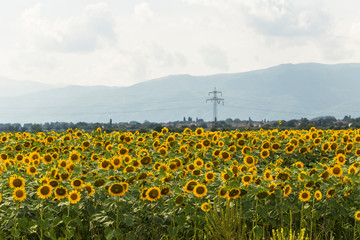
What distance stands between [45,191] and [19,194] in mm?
381

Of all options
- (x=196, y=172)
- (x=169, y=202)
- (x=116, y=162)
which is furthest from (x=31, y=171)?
(x=196, y=172)

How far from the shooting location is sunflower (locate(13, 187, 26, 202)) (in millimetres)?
6586

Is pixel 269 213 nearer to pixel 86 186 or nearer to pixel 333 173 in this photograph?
pixel 333 173

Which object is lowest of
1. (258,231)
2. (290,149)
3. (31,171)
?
(258,231)

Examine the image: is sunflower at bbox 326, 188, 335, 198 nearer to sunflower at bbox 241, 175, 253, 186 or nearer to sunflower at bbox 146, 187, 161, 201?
sunflower at bbox 241, 175, 253, 186

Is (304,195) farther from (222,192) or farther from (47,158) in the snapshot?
(47,158)

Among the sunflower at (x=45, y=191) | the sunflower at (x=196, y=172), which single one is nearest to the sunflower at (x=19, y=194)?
the sunflower at (x=45, y=191)

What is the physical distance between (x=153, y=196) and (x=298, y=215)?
246cm

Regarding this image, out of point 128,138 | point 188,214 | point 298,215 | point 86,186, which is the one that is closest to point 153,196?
point 188,214

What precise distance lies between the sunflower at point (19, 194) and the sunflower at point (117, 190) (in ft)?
4.36

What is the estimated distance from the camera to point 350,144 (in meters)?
11.3

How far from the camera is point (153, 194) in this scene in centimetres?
672

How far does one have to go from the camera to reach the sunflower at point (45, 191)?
21.8 feet

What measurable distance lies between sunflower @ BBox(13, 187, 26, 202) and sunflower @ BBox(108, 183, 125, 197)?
133 cm
